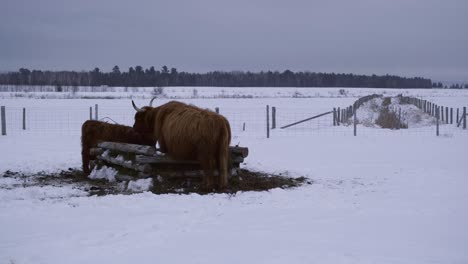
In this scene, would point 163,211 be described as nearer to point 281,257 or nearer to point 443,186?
point 281,257

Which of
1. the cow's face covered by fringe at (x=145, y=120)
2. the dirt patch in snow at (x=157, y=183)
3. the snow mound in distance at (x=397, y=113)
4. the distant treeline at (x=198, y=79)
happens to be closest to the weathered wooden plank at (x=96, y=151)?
the dirt patch in snow at (x=157, y=183)

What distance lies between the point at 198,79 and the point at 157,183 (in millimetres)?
123897

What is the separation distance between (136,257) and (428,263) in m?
3.03

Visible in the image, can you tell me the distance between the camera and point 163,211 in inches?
275

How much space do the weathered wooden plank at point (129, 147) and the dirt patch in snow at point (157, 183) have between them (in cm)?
56

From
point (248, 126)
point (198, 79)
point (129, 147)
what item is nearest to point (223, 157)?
point (129, 147)

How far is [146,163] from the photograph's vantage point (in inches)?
356

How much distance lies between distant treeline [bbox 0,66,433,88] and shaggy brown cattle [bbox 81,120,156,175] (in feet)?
328

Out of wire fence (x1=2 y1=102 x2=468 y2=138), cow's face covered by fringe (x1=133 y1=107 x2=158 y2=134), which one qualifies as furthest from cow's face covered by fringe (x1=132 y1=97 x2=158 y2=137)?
wire fence (x1=2 y1=102 x2=468 y2=138)

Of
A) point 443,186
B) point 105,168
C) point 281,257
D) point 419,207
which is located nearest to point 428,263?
point 281,257

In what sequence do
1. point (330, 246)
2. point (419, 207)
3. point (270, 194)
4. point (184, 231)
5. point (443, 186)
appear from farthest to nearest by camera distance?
point (443, 186), point (270, 194), point (419, 207), point (184, 231), point (330, 246)

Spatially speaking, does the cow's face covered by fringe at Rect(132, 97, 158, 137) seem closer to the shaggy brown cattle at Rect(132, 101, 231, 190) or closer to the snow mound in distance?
the shaggy brown cattle at Rect(132, 101, 231, 190)

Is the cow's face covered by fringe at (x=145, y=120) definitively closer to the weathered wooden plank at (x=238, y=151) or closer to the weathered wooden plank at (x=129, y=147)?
the weathered wooden plank at (x=129, y=147)

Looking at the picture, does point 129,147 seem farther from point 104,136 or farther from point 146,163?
point 104,136
